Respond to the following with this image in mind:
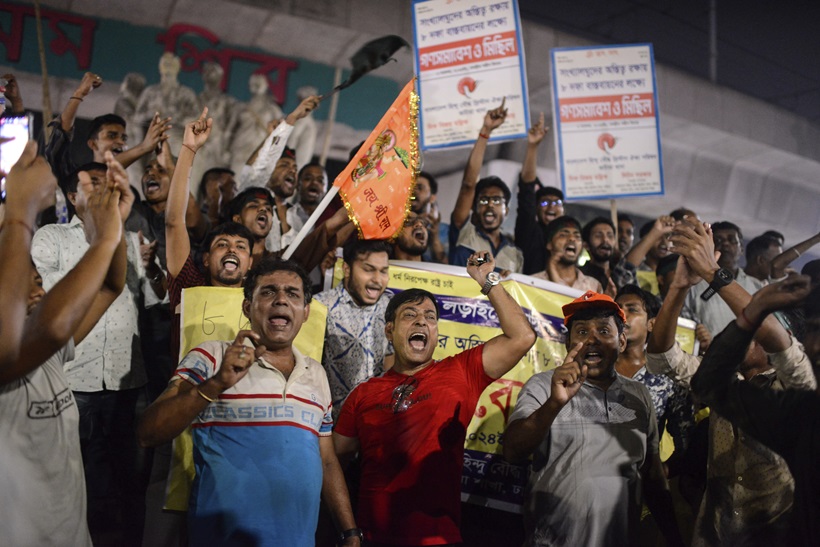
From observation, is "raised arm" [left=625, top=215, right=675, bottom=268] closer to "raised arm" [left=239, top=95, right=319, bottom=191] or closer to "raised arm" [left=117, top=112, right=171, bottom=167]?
"raised arm" [left=239, top=95, right=319, bottom=191]

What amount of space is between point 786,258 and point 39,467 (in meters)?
5.46

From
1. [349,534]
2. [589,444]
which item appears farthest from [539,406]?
[349,534]

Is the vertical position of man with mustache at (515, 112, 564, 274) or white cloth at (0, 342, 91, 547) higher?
man with mustache at (515, 112, 564, 274)

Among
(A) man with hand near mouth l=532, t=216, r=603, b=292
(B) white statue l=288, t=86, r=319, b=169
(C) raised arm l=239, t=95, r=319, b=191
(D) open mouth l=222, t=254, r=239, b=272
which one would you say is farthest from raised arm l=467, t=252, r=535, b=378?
(B) white statue l=288, t=86, r=319, b=169

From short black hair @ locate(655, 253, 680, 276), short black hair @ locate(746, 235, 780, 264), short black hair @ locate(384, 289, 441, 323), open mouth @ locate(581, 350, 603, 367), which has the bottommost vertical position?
open mouth @ locate(581, 350, 603, 367)

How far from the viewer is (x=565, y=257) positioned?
17.8 ft

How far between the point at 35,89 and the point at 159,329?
4.52 metres

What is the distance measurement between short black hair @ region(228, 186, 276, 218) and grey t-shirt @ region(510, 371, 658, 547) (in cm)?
214

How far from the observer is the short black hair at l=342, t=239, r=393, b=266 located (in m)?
4.56

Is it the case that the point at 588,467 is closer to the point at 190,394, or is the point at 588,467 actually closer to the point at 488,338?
the point at 488,338

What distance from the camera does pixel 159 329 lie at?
190 inches

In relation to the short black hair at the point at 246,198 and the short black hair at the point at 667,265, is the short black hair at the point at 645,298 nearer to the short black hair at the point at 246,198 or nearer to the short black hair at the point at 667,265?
the short black hair at the point at 667,265

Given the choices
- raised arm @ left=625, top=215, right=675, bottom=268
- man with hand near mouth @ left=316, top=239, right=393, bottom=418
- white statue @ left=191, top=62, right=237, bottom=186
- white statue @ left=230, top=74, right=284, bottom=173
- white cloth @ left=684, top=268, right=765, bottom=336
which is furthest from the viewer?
white statue @ left=230, top=74, right=284, bottom=173

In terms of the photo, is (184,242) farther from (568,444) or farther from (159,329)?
(568,444)
